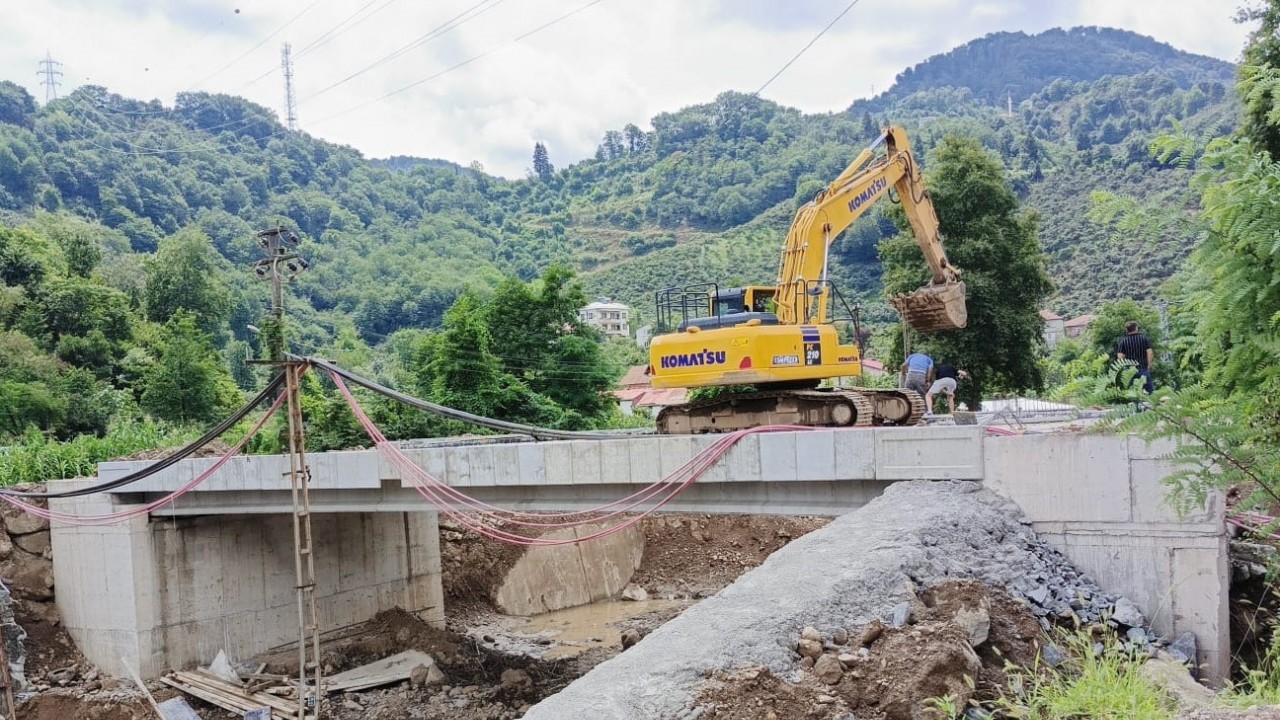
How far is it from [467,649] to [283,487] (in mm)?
5656

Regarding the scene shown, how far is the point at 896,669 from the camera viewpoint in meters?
6.13

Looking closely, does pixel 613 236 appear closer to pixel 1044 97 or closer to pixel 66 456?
pixel 66 456

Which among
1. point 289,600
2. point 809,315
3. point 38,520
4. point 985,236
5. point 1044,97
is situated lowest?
point 289,600

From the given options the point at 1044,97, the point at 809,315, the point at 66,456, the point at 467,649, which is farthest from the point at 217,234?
the point at 1044,97

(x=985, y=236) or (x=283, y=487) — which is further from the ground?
(x=985, y=236)

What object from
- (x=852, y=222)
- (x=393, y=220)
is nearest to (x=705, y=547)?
(x=852, y=222)

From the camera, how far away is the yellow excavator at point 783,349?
12391 mm

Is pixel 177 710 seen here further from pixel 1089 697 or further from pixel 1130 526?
pixel 1089 697

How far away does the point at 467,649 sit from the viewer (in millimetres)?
19688

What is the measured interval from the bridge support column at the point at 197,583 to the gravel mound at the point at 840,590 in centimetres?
1333

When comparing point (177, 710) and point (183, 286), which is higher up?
point (183, 286)

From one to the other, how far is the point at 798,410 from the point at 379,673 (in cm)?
992

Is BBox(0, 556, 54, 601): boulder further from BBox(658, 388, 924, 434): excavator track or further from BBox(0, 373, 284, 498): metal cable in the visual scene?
BBox(658, 388, 924, 434): excavator track

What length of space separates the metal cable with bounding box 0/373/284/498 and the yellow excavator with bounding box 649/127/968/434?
16.5 ft
